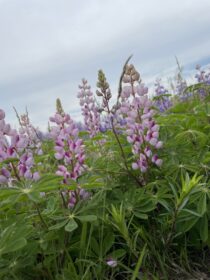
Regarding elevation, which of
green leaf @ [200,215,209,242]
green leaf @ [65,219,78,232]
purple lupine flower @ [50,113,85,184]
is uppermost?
purple lupine flower @ [50,113,85,184]

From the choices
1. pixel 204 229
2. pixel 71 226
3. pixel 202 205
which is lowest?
pixel 204 229

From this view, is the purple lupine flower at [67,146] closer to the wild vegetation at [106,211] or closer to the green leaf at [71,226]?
the wild vegetation at [106,211]

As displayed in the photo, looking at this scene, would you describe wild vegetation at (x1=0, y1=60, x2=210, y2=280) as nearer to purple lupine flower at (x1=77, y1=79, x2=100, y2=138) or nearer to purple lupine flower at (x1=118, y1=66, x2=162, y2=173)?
purple lupine flower at (x1=118, y1=66, x2=162, y2=173)

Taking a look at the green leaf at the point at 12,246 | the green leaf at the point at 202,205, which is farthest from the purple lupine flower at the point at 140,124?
the green leaf at the point at 12,246

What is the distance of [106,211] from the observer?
2.13 metres

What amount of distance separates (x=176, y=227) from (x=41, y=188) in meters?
0.75

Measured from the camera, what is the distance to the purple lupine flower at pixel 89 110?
3.99m

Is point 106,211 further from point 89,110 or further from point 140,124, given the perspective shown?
point 89,110

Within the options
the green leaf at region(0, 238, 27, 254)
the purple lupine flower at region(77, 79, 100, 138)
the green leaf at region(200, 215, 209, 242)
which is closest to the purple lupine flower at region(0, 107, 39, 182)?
the green leaf at region(0, 238, 27, 254)

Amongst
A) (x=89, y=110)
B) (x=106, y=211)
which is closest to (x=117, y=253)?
(x=106, y=211)

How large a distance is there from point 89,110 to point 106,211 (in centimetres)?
206

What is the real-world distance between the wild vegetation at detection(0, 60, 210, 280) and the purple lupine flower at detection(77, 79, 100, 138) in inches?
60.0

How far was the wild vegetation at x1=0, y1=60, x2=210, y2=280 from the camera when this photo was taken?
184 cm

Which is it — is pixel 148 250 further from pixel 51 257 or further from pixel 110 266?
pixel 51 257
